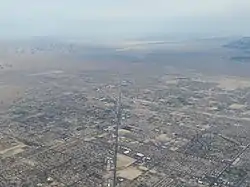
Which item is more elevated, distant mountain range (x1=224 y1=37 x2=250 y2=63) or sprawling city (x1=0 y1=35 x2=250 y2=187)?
distant mountain range (x1=224 y1=37 x2=250 y2=63)

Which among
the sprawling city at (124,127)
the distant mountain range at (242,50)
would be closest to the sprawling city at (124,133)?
the sprawling city at (124,127)

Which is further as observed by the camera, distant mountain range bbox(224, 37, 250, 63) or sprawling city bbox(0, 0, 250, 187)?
distant mountain range bbox(224, 37, 250, 63)

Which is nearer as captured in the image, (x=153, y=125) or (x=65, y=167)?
(x=65, y=167)

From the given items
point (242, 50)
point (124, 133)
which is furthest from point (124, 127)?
point (242, 50)

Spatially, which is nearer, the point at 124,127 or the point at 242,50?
the point at 124,127

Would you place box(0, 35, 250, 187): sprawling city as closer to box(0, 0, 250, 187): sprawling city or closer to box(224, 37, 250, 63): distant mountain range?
box(0, 0, 250, 187): sprawling city

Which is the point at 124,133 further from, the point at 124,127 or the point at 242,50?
the point at 242,50

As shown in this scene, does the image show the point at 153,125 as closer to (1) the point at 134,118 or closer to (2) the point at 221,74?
(1) the point at 134,118

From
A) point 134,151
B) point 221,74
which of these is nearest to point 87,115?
point 134,151

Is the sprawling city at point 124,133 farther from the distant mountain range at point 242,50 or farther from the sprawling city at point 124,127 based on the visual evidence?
the distant mountain range at point 242,50

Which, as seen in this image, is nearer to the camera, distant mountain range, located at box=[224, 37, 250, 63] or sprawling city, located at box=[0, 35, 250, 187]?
sprawling city, located at box=[0, 35, 250, 187]

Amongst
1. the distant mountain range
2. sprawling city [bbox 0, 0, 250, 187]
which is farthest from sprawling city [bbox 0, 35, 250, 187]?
the distant mountain range
